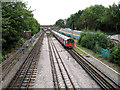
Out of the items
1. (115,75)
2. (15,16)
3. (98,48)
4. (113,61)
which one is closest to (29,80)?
(115,75)

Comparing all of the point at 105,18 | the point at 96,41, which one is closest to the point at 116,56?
the point at 96,41

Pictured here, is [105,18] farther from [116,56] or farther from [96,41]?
[116,56]

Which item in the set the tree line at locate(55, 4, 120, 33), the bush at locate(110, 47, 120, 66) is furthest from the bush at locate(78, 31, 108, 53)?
the tree line at locate(55, 4, 120, 33)

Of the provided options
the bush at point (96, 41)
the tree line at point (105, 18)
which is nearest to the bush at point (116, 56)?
the bush at point (96, 41)

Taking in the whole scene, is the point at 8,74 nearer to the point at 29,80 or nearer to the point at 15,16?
the point at 29,80

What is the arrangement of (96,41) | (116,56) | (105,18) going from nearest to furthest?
(116,56), (96,41), (105,18)

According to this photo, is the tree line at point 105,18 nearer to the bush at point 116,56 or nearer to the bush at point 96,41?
the bush at point 96,41

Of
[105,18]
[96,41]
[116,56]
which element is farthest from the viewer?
[105,18]

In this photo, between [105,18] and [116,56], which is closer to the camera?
[116,56]

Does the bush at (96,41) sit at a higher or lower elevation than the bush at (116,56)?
higher

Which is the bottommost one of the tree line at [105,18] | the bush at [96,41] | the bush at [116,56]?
the bush at [116,56]

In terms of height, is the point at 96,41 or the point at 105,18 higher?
the point at 105,18

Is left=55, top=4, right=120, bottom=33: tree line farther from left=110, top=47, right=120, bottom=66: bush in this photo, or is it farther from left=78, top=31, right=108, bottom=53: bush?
left=110, top=47, right=120, bottom=66: bush

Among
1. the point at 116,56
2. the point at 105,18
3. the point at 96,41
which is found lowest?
the point at 116,56
